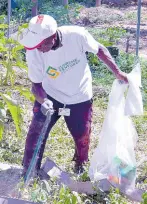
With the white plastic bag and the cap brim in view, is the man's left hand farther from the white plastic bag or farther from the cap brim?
the cap brim

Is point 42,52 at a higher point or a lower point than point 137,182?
higher

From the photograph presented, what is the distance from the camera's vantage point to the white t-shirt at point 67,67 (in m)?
3.82

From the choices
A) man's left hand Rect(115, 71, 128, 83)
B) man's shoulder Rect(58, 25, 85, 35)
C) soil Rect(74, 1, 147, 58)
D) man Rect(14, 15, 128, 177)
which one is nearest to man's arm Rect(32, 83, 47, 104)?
man Rect(14, 15, 128, 177)

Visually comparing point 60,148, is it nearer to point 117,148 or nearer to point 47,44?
point 117,148

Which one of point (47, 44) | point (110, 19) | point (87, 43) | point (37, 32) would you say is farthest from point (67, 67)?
point (110, 19)

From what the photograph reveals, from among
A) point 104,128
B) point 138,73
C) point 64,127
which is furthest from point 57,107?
point 64,127

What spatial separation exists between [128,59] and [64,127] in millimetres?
2163

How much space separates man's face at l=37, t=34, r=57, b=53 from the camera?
3629mm

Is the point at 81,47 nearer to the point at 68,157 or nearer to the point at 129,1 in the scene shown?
the point at 68,157

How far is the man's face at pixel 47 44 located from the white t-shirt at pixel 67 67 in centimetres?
12

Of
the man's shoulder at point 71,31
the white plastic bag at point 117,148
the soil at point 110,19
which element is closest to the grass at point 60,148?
the white plastic bag at point 117,148

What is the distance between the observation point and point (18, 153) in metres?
4.74

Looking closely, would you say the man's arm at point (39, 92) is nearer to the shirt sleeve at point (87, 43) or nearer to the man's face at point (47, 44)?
the man's face at point (47, 44)

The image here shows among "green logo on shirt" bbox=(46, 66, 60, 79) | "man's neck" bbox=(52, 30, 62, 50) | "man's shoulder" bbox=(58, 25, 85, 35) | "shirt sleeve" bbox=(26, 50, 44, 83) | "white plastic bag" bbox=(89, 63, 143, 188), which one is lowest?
"white plastic bag" bbox=(89, 63, 143, 188)
